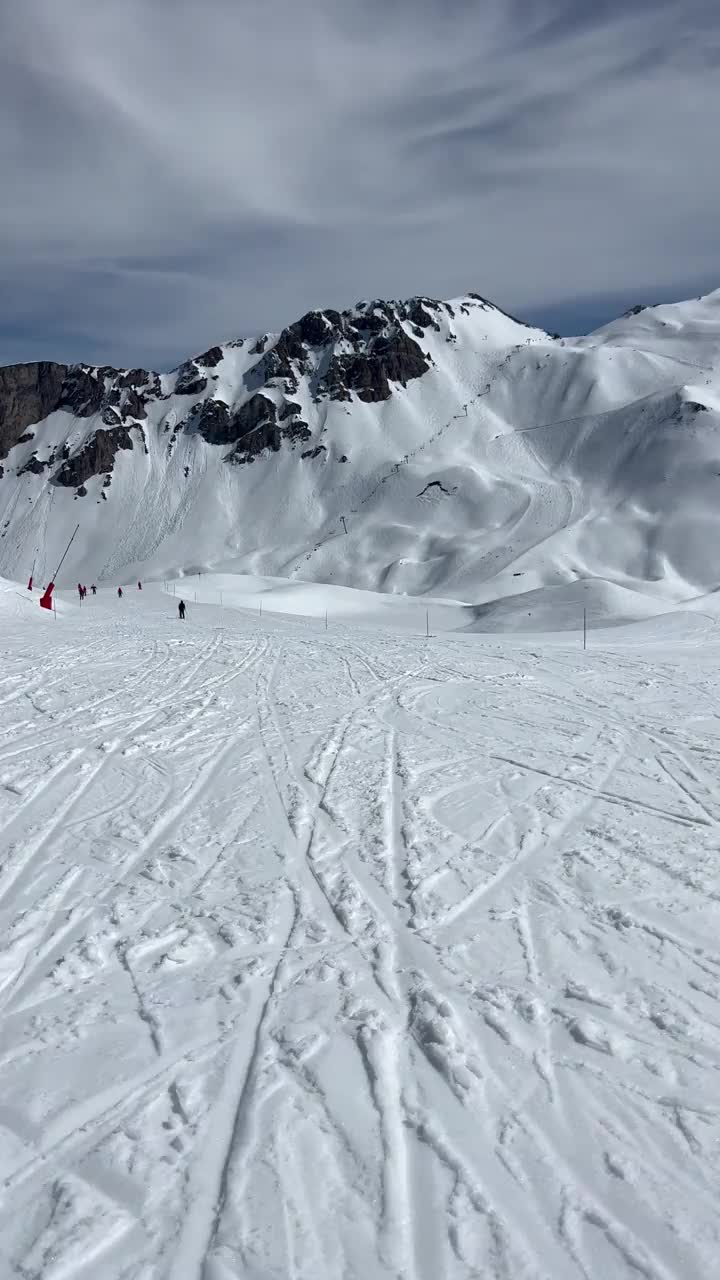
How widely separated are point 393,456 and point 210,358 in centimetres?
6231

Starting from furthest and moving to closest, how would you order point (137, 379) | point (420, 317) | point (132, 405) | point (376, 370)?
point (137, 379)
point (420, 317)
point (132, 405)
point (376, 370)

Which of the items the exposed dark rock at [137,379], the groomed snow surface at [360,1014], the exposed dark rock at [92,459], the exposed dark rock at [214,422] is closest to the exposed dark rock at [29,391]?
the exposed dark rock at [137,379]

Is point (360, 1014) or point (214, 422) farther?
point (214, 422)

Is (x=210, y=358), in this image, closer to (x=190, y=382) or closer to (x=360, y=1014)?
(x=190, y=382)

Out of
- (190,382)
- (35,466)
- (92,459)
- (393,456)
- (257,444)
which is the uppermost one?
(190,382)

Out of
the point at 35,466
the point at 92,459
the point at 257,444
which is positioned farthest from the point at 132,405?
the point at 257,444

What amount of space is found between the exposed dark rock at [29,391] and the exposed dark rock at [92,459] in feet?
95.0

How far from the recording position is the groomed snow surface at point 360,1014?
2500 mm

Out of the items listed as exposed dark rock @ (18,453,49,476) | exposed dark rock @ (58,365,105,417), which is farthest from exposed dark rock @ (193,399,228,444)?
exposed dark rock @ (18,453,49,476)

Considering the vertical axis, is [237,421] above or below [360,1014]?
above

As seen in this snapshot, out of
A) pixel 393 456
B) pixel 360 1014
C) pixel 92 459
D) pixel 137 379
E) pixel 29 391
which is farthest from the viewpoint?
pixel 29 391

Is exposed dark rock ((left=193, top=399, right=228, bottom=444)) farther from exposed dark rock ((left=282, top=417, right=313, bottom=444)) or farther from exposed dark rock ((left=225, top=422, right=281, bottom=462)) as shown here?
exposed dark rock ((left=282, top=417, right=313, bottom=444))

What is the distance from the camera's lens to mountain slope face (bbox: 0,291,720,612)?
94438 millimetres

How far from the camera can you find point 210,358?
583 feet
